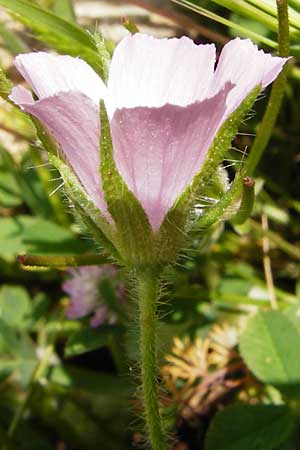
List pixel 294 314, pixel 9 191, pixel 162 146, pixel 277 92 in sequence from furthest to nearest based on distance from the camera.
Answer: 1. pixel 9 191
2. pixel 294 314
3. pixel 277 92
4. pixel 162 146

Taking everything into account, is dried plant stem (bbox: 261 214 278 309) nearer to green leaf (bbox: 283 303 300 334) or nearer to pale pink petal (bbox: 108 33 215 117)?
green leaf (bbox: 283 303 300 334)

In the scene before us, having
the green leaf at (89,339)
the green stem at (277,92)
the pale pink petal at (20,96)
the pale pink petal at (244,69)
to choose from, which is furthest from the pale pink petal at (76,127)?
the green leaf at (89,339)

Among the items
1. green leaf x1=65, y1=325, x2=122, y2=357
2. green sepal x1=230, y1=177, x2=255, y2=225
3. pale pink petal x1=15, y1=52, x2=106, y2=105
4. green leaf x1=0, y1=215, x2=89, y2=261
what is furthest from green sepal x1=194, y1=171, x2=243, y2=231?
green leaf x1=0, y1=215, x2=89, y2=261

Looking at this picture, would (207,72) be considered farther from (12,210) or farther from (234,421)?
(12,210)

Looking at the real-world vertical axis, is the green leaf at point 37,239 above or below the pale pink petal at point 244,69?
below

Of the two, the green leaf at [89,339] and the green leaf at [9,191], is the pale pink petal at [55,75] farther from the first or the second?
the green leaf at [9,191]

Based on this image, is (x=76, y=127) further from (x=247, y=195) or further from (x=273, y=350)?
(x=273, y=350)

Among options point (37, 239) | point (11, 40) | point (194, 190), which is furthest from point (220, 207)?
point (11, 40)
